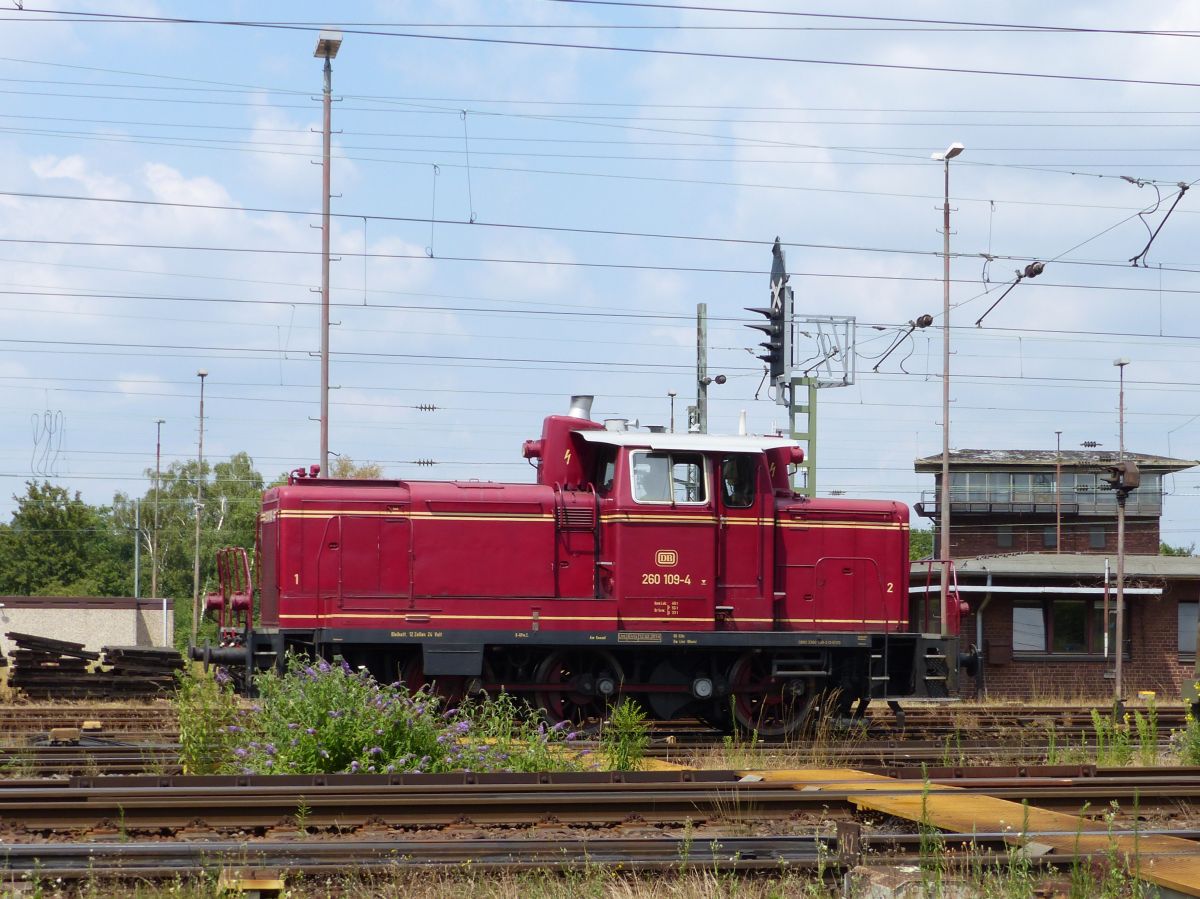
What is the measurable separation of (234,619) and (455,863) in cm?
924

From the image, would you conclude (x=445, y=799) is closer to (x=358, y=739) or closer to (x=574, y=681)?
(x=358, y=739)

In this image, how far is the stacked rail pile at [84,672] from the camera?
21328 mm

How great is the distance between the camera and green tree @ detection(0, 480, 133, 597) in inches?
2869

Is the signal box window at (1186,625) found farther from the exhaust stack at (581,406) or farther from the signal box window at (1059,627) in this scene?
the exhaust stack at (581,406)

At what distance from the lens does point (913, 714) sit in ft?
63.7

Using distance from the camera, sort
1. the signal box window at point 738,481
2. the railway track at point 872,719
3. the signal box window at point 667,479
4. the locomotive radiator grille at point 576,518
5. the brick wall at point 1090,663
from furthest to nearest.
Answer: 1. the brick wall at point 1090,663
2. the railway track at point 872,719
3. the signal box window at point 738,481
4. the locomotive radiator grille at point 576,518
5. the signal box window at point 667,479

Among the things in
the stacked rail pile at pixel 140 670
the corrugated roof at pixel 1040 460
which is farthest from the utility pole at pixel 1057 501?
the stacked rail pile at pixel 140 670

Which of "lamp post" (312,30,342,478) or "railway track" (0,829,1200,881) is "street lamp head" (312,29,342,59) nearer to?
"lamp post" (312,30,342,478)

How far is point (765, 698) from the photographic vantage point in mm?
15562

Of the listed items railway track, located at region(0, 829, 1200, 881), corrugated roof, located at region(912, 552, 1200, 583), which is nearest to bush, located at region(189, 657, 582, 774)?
railway track, located at region(0, 829, 1200, 881)

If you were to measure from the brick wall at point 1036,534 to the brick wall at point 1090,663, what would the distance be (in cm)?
2711

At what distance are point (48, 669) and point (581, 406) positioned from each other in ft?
36.7

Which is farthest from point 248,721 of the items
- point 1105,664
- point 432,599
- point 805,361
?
point 1105,664

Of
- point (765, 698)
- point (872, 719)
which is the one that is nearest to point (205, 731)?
point (765, 698)
